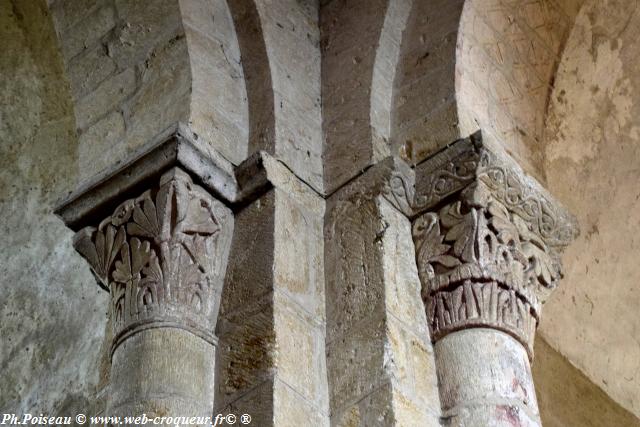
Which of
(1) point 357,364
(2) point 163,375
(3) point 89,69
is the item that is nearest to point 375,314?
(1) point 357,364

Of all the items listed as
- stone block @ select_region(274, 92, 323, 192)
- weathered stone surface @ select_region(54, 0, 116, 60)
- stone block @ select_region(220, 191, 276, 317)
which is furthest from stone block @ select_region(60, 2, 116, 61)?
stone block @ select_region(220, 191, 276, 317)

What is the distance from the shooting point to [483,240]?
2838 mm

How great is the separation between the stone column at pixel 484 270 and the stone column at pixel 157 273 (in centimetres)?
56

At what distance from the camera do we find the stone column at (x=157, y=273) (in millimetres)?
2521

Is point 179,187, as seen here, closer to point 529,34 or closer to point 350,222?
point 350,222

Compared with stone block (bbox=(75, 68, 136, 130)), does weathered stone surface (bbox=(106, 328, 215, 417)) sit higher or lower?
lower

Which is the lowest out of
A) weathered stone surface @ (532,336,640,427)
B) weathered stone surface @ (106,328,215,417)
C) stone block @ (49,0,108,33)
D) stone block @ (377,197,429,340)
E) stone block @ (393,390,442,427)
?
stone block @ (393,390,442,427)

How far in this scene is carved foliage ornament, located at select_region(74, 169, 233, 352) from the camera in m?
2.67

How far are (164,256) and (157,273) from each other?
1.8 inches

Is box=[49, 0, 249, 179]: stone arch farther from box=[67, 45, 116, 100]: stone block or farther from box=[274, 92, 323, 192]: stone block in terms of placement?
box=[274, 92, 323, 192]: stone block

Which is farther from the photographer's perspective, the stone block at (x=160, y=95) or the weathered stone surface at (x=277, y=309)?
the stone block at (x=160, y=95)

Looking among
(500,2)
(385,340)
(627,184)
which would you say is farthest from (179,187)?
(627,184)

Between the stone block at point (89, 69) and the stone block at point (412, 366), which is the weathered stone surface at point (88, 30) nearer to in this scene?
the stone block at point (89, 69)

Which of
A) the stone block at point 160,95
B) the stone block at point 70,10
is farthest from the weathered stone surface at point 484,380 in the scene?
the stone block at point 70,10
